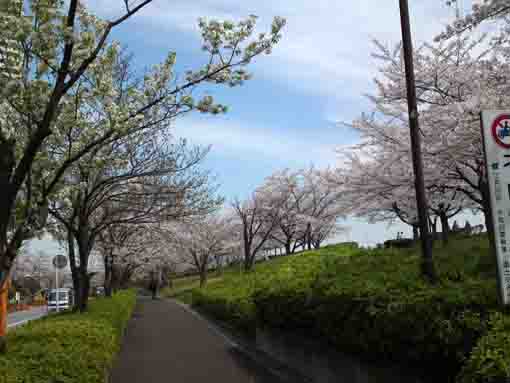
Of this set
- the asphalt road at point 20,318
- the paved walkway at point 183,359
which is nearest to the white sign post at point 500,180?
the paved walkway at point 183,359

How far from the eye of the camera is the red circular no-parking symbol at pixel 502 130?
496 centimetres

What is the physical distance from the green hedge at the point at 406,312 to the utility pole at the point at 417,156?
297 mm

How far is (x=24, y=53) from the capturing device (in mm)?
6395

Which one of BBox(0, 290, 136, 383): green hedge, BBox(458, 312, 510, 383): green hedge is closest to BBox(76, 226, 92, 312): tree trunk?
BBox(0, 290, 136, 383): green hedge

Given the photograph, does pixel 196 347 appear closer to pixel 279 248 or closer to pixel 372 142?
pixel 372 142

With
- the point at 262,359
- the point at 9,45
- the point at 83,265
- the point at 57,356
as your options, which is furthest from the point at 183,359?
the point at 9,45

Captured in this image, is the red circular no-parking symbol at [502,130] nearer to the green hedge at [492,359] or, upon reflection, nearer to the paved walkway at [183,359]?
the green hedge at [492,359]

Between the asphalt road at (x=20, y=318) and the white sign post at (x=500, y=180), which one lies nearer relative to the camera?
the white sign post at (x=500, y=180)

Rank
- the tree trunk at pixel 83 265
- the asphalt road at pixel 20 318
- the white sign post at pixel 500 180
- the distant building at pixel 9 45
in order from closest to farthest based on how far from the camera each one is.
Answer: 1. the white sign post at pixel 500 180
2. the distant building at pixel 9 45
3. the tree trunk at pixel 83 265
4. the asphalt road at pixel 20 318

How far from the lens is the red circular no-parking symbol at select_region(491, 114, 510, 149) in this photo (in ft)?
16.3

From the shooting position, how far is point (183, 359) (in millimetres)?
11016

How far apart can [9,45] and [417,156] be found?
5.51m

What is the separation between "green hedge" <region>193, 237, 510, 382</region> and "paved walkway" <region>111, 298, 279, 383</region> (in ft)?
3.91

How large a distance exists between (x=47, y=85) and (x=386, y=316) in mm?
4995
